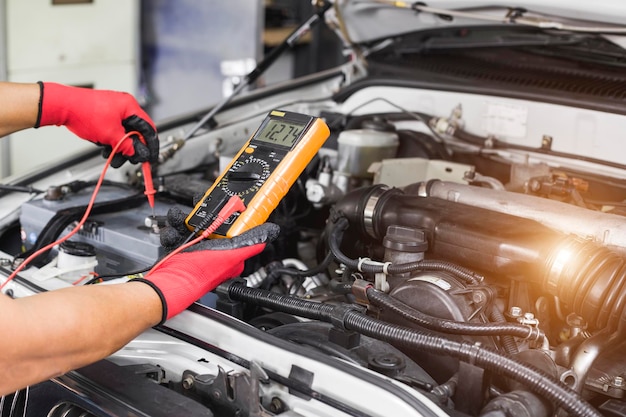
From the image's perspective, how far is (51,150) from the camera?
367cm

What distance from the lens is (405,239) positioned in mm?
1419

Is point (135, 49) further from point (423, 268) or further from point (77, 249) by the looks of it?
point (423, 268)

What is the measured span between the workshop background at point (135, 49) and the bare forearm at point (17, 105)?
6.05ft

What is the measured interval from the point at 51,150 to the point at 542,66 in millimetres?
2488

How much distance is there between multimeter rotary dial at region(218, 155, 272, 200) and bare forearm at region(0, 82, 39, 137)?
17.7 inches

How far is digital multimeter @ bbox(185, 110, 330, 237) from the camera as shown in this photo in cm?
135

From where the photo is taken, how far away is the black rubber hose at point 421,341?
1.06m

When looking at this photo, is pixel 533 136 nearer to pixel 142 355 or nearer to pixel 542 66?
pixel 542 66

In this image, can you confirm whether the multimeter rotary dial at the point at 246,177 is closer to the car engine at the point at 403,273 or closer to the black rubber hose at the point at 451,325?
the car engine at the point at 403,273

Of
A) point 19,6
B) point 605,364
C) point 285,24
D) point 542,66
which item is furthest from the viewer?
point 285,24

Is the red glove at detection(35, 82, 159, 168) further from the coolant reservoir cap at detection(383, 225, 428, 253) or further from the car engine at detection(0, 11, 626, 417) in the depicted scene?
the coolant reservoir cap at detection(383, 225, 428, 253)

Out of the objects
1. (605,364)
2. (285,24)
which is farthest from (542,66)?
(285,24)

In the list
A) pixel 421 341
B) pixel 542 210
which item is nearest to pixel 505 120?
pixel 542 210

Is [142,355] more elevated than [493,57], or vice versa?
[493,57]
